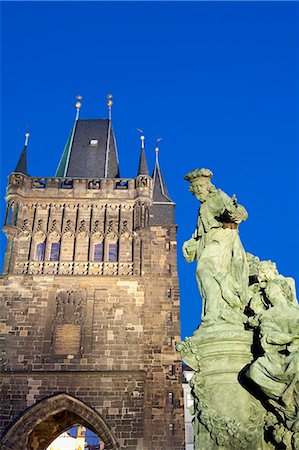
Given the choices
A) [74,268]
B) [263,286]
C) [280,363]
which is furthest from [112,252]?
[280,363]

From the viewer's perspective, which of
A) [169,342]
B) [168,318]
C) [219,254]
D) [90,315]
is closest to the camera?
[219,254]

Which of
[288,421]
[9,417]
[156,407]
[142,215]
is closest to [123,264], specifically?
[142,215]

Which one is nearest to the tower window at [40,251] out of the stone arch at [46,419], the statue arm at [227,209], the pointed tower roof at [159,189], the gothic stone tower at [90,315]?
the gothic stone tower at [90,315]

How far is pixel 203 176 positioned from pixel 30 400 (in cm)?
1831

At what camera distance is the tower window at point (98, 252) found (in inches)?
955

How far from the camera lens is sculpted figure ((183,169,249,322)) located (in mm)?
4785

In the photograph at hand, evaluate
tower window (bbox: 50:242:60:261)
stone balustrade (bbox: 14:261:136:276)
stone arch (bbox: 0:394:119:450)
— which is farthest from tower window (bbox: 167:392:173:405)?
tower window (bbox: 50:242:60:261)

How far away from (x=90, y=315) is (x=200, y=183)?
60.1 ft

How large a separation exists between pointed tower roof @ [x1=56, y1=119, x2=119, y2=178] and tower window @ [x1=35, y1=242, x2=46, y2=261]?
5.38m

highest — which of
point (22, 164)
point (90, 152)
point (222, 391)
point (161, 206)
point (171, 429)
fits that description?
point (90, 152)

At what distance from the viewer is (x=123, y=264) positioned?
941 inches

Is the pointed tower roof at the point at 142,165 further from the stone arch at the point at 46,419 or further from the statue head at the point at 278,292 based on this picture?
the statue head at the point at 278,292

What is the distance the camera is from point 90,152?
3072 cm

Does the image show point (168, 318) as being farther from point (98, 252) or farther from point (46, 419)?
point (46, 419)
